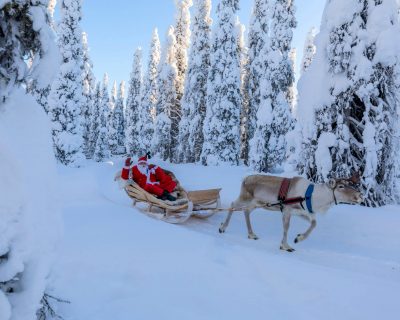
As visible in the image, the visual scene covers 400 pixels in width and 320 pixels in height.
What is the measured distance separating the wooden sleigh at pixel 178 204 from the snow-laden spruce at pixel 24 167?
6160 millimetres

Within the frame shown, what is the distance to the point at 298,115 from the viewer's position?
1095cm

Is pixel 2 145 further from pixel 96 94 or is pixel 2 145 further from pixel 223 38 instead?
pixel 96 94

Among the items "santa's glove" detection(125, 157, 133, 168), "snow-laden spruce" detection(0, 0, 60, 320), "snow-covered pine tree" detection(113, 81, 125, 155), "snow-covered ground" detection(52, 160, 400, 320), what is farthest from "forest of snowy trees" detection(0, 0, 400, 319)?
"snow-covered pine tree" detection(113, 81, 125, 155)

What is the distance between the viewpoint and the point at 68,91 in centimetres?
2612

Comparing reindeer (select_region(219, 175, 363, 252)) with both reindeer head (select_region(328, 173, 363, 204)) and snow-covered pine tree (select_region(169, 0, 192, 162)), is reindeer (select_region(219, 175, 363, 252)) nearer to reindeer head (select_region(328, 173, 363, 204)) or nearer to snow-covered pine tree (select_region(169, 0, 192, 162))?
reindeer head (select_region(328, 173, 363, 204))

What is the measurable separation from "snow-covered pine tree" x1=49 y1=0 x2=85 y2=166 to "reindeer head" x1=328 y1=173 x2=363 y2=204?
22.3 m

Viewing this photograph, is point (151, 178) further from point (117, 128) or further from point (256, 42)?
point (117, 128)

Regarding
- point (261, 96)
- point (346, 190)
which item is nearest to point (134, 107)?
point (261, 96)

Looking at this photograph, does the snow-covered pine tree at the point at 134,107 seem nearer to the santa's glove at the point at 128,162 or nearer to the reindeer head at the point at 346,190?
the santa's glove at the point at 128,162

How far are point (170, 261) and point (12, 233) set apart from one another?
3.29 metres

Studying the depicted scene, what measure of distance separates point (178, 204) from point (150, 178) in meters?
1.37

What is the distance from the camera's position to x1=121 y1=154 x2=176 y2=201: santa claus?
966 cm

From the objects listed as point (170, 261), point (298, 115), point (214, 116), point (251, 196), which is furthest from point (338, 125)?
point (214, 116)

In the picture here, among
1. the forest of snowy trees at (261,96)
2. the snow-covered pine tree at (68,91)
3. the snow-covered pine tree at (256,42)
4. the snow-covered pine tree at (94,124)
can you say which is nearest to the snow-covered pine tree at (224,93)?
the forest of snowy trees at (261,96)
